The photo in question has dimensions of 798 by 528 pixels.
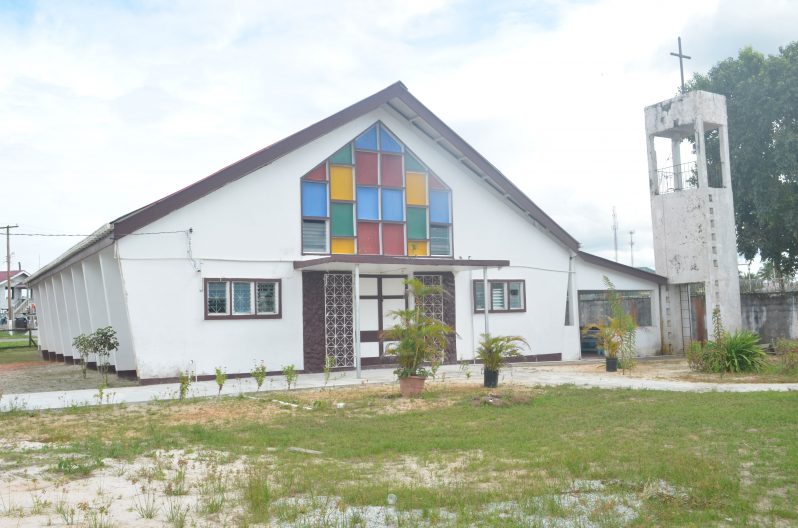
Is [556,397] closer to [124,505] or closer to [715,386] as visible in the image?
[715,386]

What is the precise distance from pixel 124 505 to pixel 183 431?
383 cm

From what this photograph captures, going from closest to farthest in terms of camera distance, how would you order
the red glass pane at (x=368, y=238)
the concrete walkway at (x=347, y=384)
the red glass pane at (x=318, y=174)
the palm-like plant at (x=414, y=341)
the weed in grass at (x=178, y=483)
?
the weed in grass at (x=178, y=483), the palm-like plant at (x=414, y=341), the concrete walkway at (x=347, y=384), the red glass pane at (x=318, y=174), the red glass pane at (x=368, y=238)

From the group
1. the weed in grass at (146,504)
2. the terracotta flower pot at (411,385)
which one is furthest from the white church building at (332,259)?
the weed in grass at (146,504)

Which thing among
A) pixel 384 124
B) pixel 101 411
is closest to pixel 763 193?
pixel 384 124

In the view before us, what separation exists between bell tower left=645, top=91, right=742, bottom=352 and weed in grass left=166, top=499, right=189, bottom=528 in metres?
20.1

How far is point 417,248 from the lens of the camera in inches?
798

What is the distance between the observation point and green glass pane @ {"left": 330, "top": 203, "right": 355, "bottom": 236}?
19.1 m

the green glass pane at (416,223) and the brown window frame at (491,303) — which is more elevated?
the green glass pane at (416,223)

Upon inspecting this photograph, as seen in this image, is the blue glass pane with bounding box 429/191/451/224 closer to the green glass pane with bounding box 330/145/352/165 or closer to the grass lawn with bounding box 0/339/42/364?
the green glass pane with bounding box 330/145/352/165

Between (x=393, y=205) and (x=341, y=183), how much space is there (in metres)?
1.61

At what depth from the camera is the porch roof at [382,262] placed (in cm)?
1698

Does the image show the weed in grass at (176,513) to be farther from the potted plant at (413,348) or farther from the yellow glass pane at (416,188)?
the yellow glass pane at (416,188)

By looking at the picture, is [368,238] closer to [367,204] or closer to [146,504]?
[367,204]

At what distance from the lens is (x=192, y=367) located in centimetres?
1680
